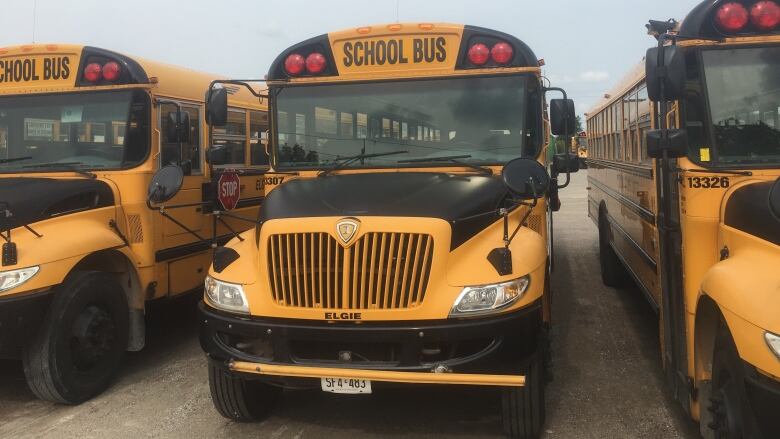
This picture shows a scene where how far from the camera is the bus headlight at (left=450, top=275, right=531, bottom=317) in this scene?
2.87 m

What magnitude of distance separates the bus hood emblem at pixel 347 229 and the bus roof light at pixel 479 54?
62.7 inches

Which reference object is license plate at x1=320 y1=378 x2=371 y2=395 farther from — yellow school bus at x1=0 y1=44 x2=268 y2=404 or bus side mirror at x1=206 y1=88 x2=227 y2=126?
bus side mirror at x1=206 y1=88 x2=227 y2=126

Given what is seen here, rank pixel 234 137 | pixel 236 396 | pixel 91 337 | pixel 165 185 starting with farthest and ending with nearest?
pixel 234 137
pixel 91 337
pixel 165 185
pixel 236 396

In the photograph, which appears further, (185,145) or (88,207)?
(185,145)

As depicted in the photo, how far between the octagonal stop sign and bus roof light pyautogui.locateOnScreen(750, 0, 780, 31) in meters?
3.74

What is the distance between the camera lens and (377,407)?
380 cm

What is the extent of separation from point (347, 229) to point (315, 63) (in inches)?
66.5

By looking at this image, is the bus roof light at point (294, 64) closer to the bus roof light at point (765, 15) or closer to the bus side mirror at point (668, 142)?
the bus side mirror at point (668, 142)

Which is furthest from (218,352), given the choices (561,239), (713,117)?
(561,239)

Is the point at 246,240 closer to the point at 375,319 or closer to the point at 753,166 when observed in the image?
the point at 375,319

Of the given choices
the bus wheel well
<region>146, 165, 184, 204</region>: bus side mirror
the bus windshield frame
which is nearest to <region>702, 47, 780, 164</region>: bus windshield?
the bus windshield frame

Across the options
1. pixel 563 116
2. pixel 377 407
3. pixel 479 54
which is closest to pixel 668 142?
pixel 563 116

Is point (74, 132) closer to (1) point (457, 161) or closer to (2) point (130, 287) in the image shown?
(2) point (130, 287)

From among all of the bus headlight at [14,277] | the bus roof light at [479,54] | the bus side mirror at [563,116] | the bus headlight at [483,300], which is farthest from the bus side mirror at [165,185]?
the bus side mirror at [563,116]
